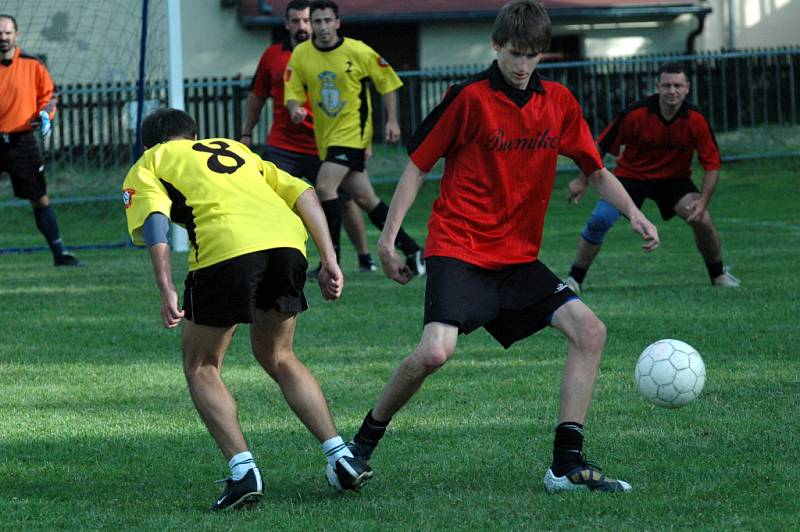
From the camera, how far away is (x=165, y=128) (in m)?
5.25

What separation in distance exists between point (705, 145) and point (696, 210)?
0.48 metres

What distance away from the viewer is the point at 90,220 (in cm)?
1769

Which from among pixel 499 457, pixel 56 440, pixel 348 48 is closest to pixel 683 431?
pixel 499 457

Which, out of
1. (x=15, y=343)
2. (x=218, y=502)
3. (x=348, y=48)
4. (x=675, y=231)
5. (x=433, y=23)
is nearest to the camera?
(x=218, y=502)

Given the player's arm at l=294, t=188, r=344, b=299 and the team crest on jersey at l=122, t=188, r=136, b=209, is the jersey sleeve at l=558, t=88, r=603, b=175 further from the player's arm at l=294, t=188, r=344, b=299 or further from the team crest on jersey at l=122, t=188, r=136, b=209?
the team crest on jersey at l=122, t=188, r=136, b=209

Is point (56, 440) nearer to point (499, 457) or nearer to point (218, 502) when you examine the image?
point (218, 502)

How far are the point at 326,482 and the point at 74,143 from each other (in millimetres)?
14922

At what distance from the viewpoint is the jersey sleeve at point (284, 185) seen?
533cm

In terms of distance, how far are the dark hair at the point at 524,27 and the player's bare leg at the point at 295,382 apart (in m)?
1.26

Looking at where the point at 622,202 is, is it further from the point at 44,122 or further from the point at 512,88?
the point at 44,122

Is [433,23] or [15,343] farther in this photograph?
[433,23]

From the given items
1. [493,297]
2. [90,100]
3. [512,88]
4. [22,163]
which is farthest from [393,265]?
[90,100]

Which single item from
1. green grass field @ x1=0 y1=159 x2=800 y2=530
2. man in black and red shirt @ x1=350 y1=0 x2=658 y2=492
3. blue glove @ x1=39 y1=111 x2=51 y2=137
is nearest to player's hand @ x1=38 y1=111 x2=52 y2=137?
blue glove @ x1=39 y1=111 x2=51 y2=137

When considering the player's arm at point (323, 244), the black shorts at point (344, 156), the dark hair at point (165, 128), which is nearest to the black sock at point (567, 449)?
the player's arm at point (323, 244)
